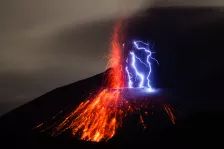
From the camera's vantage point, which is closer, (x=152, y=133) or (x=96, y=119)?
(x=152, y=133)

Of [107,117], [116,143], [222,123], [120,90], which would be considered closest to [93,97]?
[120,90]

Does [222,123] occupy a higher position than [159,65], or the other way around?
[159,65]

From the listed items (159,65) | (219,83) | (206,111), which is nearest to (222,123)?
(206,111)

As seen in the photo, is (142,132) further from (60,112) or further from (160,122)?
(60,112)

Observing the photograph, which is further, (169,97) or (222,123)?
(169,97)

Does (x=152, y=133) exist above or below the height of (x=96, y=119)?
below

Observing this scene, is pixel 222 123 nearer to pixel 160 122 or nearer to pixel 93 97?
pixel 160 122

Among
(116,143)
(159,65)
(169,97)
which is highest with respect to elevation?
(159,65)

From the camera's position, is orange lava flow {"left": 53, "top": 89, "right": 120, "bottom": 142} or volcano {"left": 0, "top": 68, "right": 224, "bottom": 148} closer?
volcano {"left": 0, "top": 68, "right": 224, "bottom": 148}

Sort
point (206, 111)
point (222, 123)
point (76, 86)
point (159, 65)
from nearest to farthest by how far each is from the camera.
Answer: point (222, 123), point (206, 111), point (159, 65), point (76, 86)

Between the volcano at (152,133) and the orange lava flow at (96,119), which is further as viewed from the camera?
the orange lava flow at (96,119)

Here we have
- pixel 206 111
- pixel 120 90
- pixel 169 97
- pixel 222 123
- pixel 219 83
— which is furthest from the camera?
pixel 219 83
